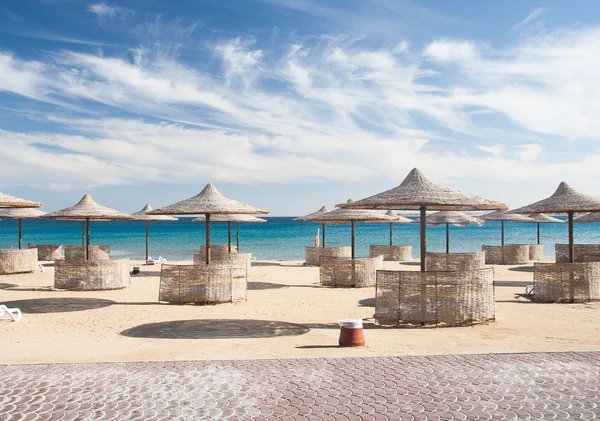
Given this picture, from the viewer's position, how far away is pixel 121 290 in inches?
550

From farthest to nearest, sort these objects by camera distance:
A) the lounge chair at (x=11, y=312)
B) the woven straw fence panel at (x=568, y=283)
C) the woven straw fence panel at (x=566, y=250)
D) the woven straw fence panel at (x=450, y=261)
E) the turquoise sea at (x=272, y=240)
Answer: the turquoise sea at (x=272, y=240) → the woven straw fence panel at (x=566, y=250) → the woven straw fence panel at (x=450, y=261) → the woven straw fence panel at (x=568, y=283) → the lounge chair at (x=11, y=312)

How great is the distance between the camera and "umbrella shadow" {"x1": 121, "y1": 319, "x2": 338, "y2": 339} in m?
8.26

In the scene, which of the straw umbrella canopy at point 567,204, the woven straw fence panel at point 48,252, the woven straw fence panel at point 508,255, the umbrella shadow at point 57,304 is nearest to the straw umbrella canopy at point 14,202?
the umbrella shadow at point 57,304

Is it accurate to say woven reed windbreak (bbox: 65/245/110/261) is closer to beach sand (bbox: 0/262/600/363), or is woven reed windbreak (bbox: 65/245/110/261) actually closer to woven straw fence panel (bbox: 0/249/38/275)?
woven straw fence panel (bbox: 0/249/38/275)

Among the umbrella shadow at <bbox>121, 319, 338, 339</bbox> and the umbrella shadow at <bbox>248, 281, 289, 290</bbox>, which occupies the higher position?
the umbrella shadow at <bbox>248, 281, 289, 290</bbox>

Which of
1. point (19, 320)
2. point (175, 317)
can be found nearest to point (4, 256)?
point (19, 320)

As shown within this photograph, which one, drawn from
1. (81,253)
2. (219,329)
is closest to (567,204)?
(219,329)

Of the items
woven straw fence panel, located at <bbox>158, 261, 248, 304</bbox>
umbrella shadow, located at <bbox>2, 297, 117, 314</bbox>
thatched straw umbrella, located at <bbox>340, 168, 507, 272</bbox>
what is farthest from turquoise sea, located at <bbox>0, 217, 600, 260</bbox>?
thatched straw umbrella, located at <bbox>340, 168, 507, 272</bbox>

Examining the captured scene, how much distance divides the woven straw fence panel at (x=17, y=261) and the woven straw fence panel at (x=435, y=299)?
46.3ft

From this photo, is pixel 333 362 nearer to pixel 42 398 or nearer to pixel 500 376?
pixel 500 376

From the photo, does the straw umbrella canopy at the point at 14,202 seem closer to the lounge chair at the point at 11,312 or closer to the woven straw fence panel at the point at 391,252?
the lounge chair at the point at 11,312

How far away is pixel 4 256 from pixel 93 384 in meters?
14.4

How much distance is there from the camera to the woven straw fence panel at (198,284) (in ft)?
37.6

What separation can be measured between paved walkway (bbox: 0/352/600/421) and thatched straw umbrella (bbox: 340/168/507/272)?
3.36 m
